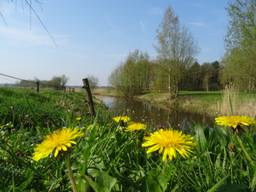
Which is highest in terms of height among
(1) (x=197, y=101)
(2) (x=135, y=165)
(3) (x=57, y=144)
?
(3) (x=57, y=144)

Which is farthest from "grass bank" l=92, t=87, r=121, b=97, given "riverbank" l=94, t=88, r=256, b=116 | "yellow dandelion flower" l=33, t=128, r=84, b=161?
"yellow dandelion flower" l=33, t=128, r=84, b=161

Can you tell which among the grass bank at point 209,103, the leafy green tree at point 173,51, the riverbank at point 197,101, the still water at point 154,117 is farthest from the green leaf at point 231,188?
the leafy green tree at point 173,51

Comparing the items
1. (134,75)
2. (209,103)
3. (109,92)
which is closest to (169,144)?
(209,103)

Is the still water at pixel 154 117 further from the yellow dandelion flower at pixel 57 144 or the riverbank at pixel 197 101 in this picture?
the riverbank at pixel 197 101

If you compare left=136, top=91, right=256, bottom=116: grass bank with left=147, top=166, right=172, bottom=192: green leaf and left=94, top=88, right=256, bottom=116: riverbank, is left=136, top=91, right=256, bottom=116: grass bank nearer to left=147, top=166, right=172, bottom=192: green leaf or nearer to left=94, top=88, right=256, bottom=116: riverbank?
A: left=94, top=88, right=256, bottom=116: riverbank

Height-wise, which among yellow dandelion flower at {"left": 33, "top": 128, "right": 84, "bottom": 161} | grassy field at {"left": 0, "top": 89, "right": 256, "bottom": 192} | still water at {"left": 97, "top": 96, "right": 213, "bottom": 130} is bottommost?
still water at {"left": 97, "top": 96, "right": 213, "bottom": 130}

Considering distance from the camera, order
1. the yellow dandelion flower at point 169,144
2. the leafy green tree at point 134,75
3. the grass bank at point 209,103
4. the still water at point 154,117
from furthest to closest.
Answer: the leafy green tree at point 134,75, the grass bank at point 209,103, the still water at point 154,117, the yellow dandelion flower at point 169,144

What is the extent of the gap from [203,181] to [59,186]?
0.54 meters

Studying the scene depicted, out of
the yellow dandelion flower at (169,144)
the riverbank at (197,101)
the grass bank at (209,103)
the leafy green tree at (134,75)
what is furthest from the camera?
the leafy green tree at (134,75)

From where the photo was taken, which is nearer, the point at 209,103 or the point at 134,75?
the point at 209,103

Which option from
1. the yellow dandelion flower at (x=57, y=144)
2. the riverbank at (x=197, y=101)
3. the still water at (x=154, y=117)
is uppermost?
the yellow dandelion flower at (x=57, y=144)

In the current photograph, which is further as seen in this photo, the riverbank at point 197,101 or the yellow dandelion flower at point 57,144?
the riverbank at point 197,101

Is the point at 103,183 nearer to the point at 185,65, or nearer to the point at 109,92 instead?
the point at 185,65

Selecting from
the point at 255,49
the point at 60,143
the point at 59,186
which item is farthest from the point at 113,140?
the point at 255,49
